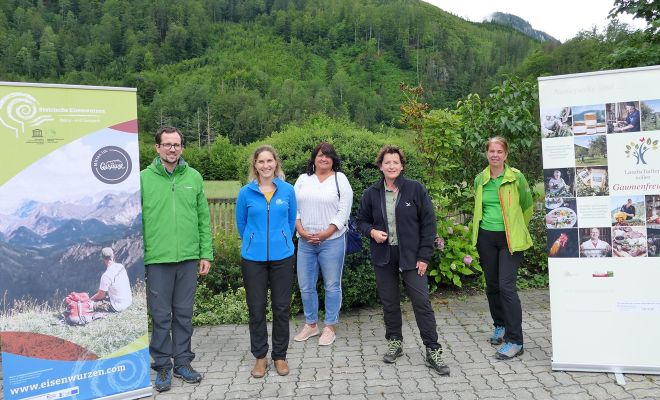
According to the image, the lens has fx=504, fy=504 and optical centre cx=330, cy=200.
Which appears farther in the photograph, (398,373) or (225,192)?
(225,192)

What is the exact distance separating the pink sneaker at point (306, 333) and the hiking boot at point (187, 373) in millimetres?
1165

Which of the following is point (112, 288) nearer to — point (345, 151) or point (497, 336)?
point (345, 151)

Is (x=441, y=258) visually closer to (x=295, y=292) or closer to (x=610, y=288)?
(x=295, y=292)

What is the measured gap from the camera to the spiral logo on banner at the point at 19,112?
329 cm

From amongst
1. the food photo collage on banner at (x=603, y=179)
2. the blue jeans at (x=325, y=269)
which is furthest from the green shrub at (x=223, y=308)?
the food photo collage on banner at (x=603, y=179)

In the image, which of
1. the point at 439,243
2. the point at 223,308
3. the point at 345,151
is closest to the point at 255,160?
the point at 345,151

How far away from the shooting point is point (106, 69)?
91.2m

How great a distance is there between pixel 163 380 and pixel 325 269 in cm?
166

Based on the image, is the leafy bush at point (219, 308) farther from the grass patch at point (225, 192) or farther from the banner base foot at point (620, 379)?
the banner base foot at point (620, 379)

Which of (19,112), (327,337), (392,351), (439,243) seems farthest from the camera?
(439,243)

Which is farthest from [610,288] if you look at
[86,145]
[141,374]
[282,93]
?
[282,93]

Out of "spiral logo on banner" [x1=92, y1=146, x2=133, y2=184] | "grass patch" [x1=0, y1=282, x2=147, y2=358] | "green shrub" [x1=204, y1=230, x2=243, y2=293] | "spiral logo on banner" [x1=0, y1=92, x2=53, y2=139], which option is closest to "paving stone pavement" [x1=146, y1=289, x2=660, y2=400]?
"grass patch" [x1=0, y1=282, x2=147, y2=358]

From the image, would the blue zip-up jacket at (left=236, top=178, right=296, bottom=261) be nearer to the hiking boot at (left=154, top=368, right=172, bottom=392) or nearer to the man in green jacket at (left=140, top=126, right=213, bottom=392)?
the man in green jacket at (left=140, top=126, right=213, bottom=392)

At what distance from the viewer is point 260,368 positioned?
13.4ft
